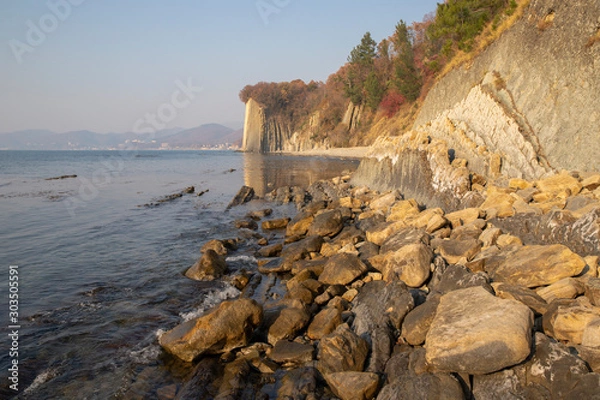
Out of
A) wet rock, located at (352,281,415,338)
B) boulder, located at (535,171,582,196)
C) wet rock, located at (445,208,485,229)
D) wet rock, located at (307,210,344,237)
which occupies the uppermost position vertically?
boulder, located at (535,171,582,196)

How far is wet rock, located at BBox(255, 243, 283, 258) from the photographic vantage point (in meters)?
13.2

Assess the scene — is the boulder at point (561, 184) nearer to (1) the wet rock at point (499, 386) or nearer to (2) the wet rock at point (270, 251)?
(1) the wet rock at point (499, 386)

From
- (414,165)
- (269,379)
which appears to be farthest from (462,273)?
(414,165)

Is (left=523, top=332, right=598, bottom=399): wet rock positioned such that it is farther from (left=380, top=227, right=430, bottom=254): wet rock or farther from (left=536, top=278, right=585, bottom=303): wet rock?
(left=380, top=227, right=430, bottom=254): wet rock

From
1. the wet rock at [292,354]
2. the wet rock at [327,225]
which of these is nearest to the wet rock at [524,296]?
the wet rock at [292,354]

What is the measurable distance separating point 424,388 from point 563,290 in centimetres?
327

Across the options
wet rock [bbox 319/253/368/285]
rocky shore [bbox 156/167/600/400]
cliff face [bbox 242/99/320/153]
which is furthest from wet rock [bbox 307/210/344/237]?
cliff face [bbox 242/99/320/153]

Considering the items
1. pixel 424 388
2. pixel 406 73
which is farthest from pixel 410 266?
pixel 406 73

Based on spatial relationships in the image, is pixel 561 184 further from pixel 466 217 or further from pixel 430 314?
pixel 430 314

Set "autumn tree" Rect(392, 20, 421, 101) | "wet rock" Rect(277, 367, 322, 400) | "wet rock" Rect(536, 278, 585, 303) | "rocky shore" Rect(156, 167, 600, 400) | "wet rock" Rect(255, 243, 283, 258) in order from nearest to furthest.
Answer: "rocky shore" Rect(156, 167, 600, 400) < "wet rock" Rect(277, 367, 322, 400) < "wet rock" Rect(536, 278, 585, 303) < "wet rock" Rect(255, 243, 283, 258) < "autumn tree" Rect(392, 20, 421, 101)

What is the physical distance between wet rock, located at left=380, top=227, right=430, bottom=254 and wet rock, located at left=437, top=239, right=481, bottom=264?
757 mm

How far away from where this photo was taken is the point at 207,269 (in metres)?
11.1

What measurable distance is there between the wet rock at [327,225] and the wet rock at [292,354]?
730 centimetres

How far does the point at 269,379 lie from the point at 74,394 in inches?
130
